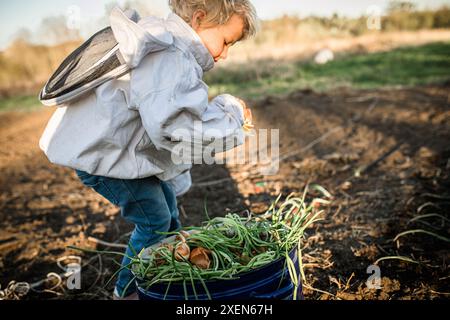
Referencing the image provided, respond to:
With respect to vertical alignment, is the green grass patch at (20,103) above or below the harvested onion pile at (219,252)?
below

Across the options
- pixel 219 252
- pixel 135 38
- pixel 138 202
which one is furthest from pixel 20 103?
pixel 219 252

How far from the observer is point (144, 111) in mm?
1660

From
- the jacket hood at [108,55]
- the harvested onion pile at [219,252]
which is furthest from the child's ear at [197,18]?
the harvested onion pile at [219,252]

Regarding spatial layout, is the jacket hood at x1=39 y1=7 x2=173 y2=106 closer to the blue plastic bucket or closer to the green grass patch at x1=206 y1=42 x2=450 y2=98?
the blue plastic bucket

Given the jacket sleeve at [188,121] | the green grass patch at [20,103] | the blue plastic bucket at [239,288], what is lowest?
the green grass patch at [20,103]

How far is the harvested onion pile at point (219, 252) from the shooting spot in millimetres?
1468

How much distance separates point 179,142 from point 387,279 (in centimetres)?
125

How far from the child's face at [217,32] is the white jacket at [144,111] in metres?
0.07

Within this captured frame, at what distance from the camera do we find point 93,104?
188 cm

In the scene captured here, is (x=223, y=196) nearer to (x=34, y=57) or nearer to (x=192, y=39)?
(x=192, y=39)

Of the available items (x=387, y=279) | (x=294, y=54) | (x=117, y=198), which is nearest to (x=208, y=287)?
(x=117, y=198)

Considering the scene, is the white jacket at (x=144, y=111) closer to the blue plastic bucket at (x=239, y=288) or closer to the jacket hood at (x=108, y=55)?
the jacket hood at (x=108, y=55)

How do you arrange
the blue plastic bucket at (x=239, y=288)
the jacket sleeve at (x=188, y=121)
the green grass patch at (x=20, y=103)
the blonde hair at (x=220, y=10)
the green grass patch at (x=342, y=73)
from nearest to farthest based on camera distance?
the blue plastic bucket at (x=239, y=288) < the jacket sleeve at (x=188, y=121) < the blonde hair at (x=220, y=10) < the green grass patch at (x=342, y=73) < the green grass patch at (x=20, y=103)

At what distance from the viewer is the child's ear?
192cm
